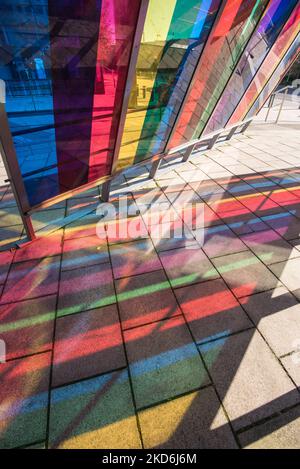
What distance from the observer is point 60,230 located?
15.3ft

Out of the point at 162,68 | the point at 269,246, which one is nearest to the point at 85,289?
the point at 269,246

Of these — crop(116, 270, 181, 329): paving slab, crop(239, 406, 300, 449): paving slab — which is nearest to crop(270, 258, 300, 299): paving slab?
crop(239, 406, 300, 449): paving slab

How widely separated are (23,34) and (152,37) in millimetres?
1884

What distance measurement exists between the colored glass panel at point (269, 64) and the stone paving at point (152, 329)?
16.7ft

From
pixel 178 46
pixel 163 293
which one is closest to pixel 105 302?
pixel 163 293

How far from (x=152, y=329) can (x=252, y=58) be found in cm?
765

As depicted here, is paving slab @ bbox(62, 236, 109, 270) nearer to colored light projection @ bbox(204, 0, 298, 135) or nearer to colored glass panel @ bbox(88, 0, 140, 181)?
colored glass panel @ bbox(88, 0, 140, 181)

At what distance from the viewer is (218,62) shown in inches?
210

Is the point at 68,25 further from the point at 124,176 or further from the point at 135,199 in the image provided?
the point at 124,176

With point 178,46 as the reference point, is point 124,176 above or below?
below

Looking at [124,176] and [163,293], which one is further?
[124,176]
